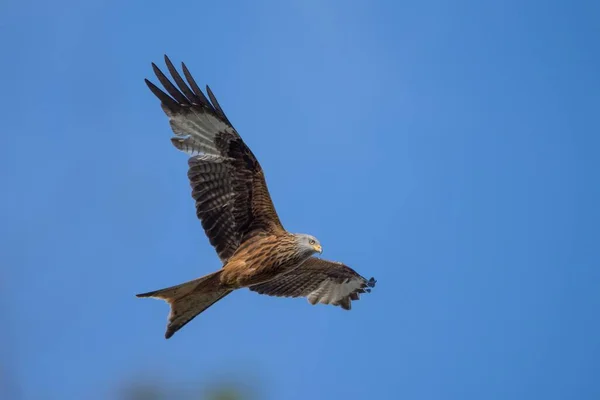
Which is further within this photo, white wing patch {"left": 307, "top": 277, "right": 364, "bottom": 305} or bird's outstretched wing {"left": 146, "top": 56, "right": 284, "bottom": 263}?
white wing patch {"left": 307, "top": 277, "right": 364, "bottom": 305}

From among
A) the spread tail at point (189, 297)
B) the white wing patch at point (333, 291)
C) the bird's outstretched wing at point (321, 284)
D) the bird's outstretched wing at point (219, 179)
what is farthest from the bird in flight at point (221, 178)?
the white wing patch at point (333, 291)

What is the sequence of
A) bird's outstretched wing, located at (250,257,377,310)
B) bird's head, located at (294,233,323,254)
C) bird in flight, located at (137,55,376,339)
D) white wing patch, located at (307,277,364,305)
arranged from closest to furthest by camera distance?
bird's head, located at (294,233,323,254) → bird in flight, located at (137,55,376,339) → bird's outstretched wing, located at (250,257,377,310) → white wing patch, located at (307,277,364,305)

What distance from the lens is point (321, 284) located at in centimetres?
1118

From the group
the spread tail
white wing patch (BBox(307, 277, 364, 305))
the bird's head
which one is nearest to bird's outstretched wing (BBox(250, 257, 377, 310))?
white wing patch (BBox(307, 277, 364, 305))

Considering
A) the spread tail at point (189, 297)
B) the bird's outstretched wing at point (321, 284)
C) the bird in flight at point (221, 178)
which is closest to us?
the spread tail at point (189, 297)

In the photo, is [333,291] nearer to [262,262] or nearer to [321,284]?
[321,284]

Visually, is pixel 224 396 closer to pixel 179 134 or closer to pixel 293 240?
pixel 293 240

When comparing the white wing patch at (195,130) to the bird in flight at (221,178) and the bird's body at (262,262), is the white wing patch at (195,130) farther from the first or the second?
the bird's body at (262,262)

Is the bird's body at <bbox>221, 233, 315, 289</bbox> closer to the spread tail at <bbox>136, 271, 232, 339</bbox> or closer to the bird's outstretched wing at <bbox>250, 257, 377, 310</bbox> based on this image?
the spread tail at <bbox>136, 271, 232, 339</bbox>

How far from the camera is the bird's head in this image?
361 inches

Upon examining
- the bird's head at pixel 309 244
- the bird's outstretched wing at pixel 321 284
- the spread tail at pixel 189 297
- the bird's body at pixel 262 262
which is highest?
the bird's outstretched wing at pixel 321 284

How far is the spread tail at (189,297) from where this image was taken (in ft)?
28.6

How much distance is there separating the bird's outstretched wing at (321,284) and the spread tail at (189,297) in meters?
1.54

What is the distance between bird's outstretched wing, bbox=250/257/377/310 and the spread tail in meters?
1.54
